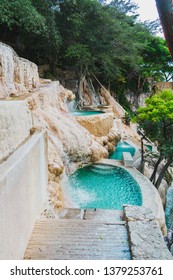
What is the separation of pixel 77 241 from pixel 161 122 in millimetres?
6573

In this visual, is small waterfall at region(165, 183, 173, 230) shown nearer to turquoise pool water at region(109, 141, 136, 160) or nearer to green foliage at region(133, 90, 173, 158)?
green foliage at region(133, 90, 173, 158)

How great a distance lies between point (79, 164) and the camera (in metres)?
9.09

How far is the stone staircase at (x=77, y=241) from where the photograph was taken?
9.53 feet

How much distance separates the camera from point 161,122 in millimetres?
8625

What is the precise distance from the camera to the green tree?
783 cm

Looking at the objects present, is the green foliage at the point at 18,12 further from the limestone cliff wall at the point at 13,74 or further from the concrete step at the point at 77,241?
the concrete step at the point at 77,241

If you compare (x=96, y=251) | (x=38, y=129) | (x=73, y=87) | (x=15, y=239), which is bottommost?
(x=96, y=251)

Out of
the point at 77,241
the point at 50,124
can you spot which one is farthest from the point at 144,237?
the point at 50,124

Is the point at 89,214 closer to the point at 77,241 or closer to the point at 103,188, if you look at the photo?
the point at 77,241

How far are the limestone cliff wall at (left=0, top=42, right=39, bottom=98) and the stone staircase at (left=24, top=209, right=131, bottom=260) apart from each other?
568cm

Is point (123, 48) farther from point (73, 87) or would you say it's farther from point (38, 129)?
point (38, 129)

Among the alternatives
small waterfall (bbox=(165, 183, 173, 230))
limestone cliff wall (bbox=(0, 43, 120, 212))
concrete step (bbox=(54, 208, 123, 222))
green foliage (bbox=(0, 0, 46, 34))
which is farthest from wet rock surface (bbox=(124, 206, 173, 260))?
green foliage (bbox=(0, 0, 46, 34))

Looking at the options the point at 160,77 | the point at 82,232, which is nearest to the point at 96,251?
the point at 82,232
